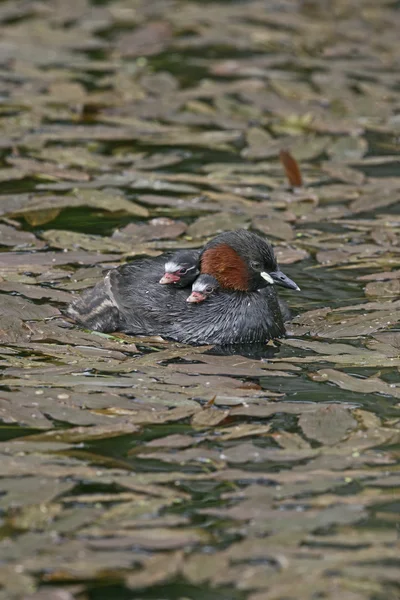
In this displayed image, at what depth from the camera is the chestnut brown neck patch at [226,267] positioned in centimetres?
754

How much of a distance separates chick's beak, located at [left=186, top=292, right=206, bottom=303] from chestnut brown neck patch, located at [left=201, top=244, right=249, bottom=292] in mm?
159

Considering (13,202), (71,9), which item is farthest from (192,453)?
(71,9)

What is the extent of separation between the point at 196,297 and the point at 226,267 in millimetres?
277

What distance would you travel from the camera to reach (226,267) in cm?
758

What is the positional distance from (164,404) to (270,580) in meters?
1.71

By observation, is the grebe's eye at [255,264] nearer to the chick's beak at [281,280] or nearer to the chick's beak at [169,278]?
the chick's beak at [281,280]

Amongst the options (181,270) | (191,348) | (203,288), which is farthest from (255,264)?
(191,348)

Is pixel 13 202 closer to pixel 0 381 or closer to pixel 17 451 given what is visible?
pixel 0 381

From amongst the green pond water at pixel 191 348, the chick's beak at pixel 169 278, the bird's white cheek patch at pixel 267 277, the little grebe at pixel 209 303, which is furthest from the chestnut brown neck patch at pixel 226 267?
the green pond water at pixel 191 348

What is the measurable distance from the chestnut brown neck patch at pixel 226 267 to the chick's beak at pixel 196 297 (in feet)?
0.52

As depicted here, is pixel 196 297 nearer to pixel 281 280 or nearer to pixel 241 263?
pixel 241 263

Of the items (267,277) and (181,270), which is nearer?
(181,270)

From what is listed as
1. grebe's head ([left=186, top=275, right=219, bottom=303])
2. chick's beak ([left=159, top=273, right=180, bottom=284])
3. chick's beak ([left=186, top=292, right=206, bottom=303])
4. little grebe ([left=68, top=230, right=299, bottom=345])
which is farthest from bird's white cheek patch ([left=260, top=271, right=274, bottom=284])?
chick's beak ([left=159, top=273, right=180, bottom=284])

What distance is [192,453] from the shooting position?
227 inches
